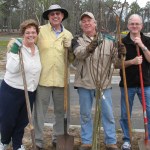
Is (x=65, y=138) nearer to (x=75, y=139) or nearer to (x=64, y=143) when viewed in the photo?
(x=64, y=143)

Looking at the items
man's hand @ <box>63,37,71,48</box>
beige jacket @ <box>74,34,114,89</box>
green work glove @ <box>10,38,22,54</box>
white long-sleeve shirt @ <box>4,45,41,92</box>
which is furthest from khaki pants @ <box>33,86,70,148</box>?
green work glove @ <box>10,38,22,54</box>

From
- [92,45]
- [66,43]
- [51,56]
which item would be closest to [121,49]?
[92,45]

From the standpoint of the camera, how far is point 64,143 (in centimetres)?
488

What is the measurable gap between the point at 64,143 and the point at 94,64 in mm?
1205

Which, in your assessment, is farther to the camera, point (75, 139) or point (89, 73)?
point (75, 139)

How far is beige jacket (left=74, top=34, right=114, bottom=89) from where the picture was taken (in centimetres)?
444

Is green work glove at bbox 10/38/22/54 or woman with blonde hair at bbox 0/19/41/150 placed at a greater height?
green work glove at bbox 10/38/22/54

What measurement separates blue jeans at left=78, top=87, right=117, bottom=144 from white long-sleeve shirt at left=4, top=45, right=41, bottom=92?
67 cm

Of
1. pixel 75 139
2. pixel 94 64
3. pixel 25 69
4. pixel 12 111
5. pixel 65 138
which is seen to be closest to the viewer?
pixel 25 69

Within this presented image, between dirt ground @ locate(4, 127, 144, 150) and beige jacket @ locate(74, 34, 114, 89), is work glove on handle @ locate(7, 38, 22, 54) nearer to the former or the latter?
beige jacket @ locate(74, 34, 114, 89)

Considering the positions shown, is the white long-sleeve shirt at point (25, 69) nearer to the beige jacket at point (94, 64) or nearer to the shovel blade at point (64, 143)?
the beige jacket at point (94, 64)

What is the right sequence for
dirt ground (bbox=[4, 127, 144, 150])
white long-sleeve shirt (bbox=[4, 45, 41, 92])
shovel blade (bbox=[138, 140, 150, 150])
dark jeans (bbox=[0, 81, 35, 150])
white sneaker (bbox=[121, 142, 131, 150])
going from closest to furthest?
white long-sleeve shirt (bbox=[4, 45, 41, 92]) < dark jeans (bbox=[0, 81, 35, 150]) < shovel blade (bbox=[138, 140, 150, 150]) < white sneaker (bbox=[121, 142, 131, 150]) < dirt ground (bbox=[4, 127, 144, 150])

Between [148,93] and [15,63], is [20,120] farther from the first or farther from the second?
[148,93]

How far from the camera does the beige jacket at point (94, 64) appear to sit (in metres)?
4.44
